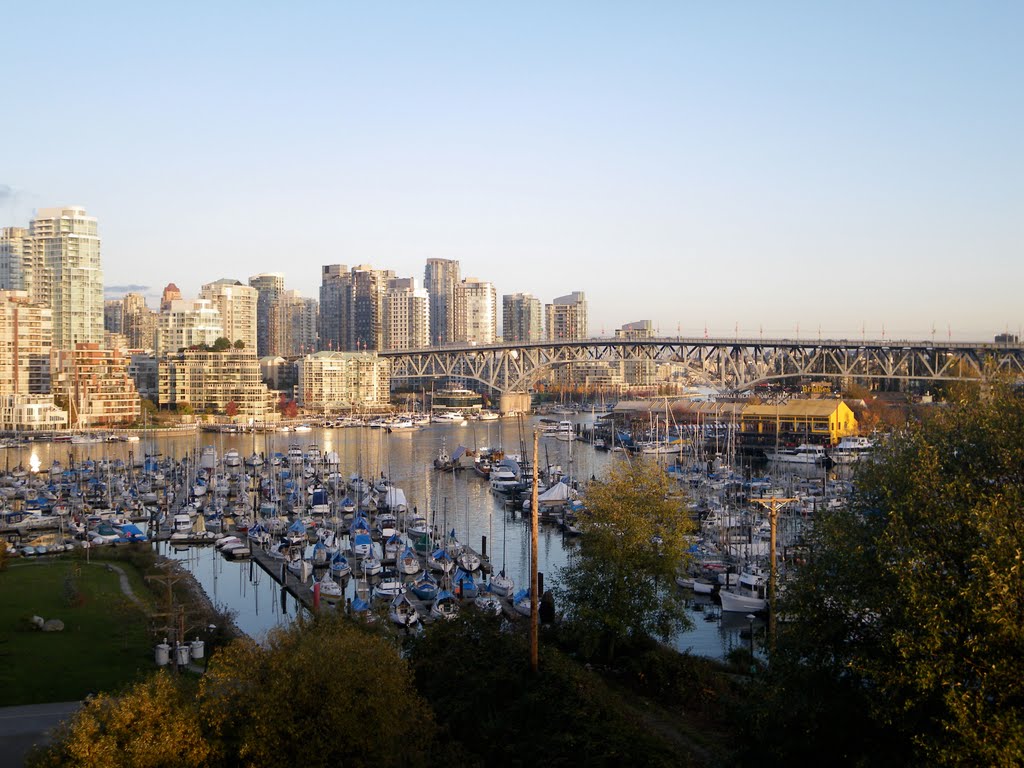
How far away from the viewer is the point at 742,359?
159 ft

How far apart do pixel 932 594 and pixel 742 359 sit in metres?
44.8

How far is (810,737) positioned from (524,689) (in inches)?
89.4

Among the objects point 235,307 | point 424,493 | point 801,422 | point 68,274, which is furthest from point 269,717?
point 235,307

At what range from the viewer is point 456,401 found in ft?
181

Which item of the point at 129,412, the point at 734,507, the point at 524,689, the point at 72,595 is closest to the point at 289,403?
the point at 129,412

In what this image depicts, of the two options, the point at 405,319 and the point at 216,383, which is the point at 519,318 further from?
the point at 216,383

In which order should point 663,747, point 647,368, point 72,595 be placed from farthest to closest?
point 647,368
point 72,595
point 663,747

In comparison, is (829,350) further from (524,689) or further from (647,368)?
(524,689)

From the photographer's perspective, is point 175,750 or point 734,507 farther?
point 734,507

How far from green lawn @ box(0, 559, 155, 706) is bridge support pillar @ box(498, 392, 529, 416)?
4116 cm

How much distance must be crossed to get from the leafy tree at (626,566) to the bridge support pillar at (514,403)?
43426mm

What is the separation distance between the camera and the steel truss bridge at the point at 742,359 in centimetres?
4200

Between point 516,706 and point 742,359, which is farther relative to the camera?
point 742,359

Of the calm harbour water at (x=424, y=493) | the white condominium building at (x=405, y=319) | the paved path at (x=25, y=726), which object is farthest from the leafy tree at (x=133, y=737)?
the white condominium building at (x=405, y=319)
